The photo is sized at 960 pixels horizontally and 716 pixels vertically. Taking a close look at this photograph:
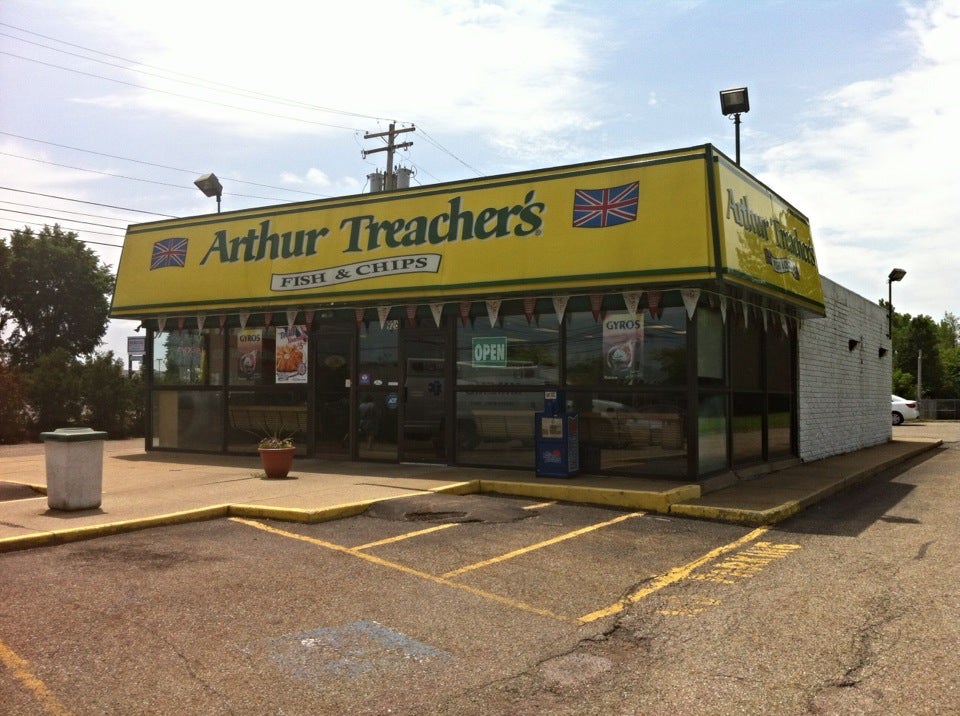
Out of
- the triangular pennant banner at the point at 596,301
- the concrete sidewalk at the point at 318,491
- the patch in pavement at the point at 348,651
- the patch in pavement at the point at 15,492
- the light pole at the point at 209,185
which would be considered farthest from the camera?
the light pole at the point at 209,185

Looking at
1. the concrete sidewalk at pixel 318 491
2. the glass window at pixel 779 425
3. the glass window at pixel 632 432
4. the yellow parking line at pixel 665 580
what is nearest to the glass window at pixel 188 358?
the concrete sidewalk at pixel 318 491

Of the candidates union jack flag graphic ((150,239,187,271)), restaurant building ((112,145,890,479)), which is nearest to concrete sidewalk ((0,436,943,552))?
restaurant building ((112,145,890,479))

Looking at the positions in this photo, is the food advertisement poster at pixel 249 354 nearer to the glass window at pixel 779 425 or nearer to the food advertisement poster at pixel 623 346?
the food advertisement poster at pixel 623 346

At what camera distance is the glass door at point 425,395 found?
1353 centimetres

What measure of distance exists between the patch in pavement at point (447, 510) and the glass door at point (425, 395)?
322cm

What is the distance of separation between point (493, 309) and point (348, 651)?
28.2ft

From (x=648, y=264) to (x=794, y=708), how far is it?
778 cm

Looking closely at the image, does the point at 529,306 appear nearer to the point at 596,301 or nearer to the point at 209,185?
the point at 596,301

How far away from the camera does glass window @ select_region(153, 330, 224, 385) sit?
16.2 meters

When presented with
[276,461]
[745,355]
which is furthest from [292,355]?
[745,355]

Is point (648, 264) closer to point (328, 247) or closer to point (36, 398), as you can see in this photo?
point (328, 247)

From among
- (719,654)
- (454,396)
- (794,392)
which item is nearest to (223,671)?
(719,654)

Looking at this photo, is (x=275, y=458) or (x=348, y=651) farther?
(x=275, y=458)

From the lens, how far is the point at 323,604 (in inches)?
224
